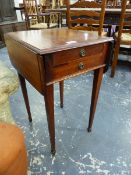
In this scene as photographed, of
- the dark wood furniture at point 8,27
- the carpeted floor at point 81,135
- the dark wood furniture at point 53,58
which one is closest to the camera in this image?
the dark wood furniture at point 53,58

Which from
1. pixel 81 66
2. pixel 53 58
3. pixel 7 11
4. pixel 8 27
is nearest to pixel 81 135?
pixel 81 66

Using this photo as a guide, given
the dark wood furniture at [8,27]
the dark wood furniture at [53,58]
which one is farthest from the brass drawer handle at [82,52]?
the dark wood furniture at [8,27]

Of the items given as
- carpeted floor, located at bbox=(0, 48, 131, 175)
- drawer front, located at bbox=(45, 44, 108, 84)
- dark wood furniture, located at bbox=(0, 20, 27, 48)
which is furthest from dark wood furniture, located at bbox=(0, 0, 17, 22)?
drawer front, located at bbox=(45, 44, 108, 84)

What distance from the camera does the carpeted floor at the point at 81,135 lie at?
3.56ft

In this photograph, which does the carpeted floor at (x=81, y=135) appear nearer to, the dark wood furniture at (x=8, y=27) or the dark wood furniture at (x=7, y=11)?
the dark wood furniture at (x=8, y=27)

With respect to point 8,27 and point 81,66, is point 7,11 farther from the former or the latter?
point 81,66

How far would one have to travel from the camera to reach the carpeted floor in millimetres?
1086

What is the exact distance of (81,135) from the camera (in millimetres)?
1326

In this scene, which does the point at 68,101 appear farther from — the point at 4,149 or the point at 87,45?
the point at 4,149

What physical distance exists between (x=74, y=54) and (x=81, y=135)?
73cm

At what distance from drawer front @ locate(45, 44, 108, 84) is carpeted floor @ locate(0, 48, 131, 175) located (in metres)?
0.60

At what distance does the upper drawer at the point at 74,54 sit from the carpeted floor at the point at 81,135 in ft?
2.25

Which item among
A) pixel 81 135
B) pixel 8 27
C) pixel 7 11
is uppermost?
pixel 7 11

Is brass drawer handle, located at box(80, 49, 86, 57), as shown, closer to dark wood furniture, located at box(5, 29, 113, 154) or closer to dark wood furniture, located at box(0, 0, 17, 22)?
dark wood furniture, located at box(5, 29, 113, 154)
